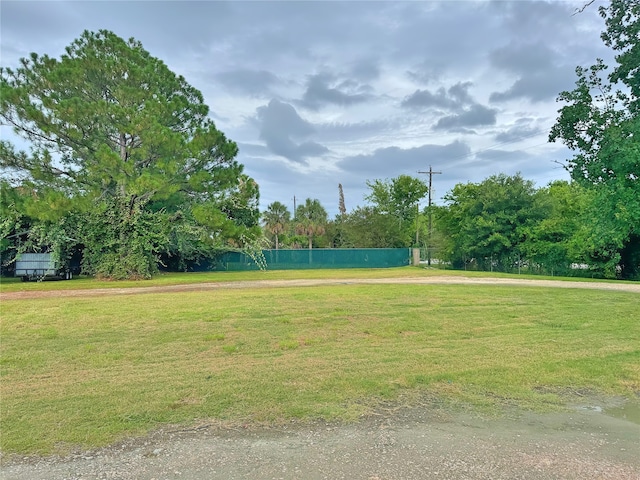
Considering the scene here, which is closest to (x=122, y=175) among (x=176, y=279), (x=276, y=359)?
(x=176, y=279)

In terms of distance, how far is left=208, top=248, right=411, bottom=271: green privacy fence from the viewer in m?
31.4

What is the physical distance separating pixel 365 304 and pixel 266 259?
22.7m

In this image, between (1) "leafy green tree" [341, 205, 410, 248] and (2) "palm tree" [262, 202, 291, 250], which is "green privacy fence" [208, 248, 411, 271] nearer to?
(1) "leafy green tree" [341, 205, 410, 248]

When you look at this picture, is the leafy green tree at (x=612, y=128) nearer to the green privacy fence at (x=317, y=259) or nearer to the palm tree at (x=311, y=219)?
the green privacy fence at (x=317, y=259)

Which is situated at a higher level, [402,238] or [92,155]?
[92,155]

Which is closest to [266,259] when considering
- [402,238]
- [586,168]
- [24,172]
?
[24,172]

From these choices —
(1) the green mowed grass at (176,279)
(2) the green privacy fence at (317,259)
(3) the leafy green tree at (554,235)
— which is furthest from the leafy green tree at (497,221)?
(1) the green mowed grass at (176,279)

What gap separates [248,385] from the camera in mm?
5102

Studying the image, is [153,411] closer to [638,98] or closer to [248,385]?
[248,385]

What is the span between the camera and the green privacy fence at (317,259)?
31.4 meters

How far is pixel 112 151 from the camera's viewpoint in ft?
66.6

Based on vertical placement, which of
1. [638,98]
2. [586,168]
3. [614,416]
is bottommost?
[614,416]

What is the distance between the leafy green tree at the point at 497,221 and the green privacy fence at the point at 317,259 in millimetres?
5494

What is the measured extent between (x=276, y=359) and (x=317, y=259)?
92.9 feet
